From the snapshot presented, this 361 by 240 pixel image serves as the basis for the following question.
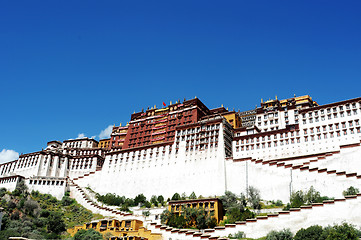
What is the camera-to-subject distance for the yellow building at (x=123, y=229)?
52938 mm

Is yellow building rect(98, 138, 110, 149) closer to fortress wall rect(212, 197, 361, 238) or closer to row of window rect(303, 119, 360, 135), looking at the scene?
row of window rect(303, 119, 360, 135)

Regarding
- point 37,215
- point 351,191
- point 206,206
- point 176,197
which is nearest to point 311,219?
point 351,191

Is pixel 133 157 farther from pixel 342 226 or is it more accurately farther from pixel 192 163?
pixel 342 226

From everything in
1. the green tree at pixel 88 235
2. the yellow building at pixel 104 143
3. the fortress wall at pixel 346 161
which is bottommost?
the green tree at pixel 88 235

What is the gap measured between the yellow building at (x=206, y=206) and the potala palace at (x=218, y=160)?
450cm

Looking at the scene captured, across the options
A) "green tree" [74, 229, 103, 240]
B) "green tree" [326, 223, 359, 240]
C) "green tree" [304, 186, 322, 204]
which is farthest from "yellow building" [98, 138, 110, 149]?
"green tree" [326, 223, 359, 240]

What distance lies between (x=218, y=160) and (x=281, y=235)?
120ft

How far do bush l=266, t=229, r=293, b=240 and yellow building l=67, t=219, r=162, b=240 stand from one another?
17.0 m

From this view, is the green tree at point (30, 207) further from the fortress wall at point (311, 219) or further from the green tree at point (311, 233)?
the green tree at point (311, 233)

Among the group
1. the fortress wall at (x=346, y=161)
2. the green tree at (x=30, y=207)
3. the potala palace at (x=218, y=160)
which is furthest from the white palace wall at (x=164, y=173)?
the fortress wall at (x=346, y=161)

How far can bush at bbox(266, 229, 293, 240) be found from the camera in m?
42.4

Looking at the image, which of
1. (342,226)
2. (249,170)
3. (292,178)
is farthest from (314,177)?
(342,226)

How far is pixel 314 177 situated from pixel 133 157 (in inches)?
1825

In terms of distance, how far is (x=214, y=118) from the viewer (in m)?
88.6
